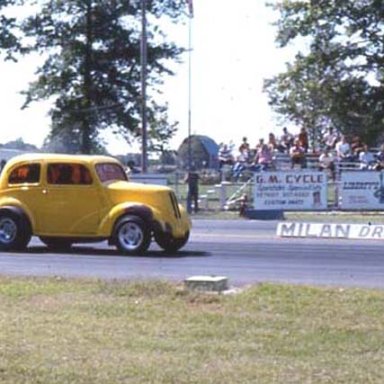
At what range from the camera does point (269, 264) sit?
1862 cm

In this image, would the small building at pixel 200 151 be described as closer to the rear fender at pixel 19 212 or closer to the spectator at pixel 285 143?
the spectator at pixel 285 143

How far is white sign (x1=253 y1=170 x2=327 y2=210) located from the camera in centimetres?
3634

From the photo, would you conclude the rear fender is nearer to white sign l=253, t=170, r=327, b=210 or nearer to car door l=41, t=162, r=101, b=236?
car door l=41, t=162, r=101, b=236

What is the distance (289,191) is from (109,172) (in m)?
15.4

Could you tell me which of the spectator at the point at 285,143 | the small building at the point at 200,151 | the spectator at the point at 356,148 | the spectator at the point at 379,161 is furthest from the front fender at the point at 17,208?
the small building at the point at 200,151

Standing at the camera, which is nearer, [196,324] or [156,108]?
[196,324]

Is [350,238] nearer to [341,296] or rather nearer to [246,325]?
[341,296]

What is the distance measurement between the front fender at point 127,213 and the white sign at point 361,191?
1619 centimetres

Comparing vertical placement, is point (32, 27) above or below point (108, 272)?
above

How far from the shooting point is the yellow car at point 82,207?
20.7 m

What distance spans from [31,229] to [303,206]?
16433 millimetres

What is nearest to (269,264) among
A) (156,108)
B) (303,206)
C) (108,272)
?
(108,272)

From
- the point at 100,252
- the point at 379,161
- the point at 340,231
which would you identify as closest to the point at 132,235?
the point at 100,252

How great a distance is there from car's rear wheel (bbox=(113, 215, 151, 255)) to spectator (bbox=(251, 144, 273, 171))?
18495 millimetres
